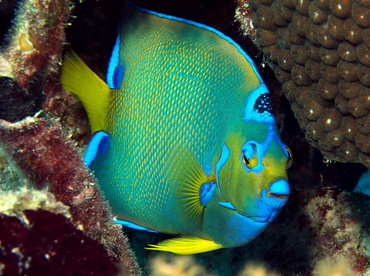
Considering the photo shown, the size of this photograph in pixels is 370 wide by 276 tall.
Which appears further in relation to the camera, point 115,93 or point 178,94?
point 115,93

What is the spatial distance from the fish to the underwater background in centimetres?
29

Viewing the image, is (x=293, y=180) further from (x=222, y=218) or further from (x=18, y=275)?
(x=18, y=275)

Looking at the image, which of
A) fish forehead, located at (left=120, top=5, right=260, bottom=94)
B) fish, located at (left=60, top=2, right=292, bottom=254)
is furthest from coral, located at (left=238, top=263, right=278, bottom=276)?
fish forehead, located at (left=120, top=5, right=260, bottom=94)

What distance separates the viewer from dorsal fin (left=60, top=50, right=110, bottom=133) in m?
1.96

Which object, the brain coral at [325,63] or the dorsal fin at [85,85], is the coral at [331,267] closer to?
the brain coral at [325,63]

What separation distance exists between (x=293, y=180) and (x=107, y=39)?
2.11 m

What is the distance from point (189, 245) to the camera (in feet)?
6.73

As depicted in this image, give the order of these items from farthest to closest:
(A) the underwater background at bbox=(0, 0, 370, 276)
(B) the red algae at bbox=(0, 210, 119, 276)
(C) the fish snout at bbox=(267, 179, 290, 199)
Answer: (C) the fish snout at bbox=(267, 179, 290, 199)
(A) the underwater background at bbox=(0, 0, 370, 276)
(B) the red algae at bbox=(0, 210, 119, 276)

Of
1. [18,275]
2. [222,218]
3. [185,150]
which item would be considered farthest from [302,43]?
[18,275]

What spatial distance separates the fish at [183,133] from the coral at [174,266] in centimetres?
101

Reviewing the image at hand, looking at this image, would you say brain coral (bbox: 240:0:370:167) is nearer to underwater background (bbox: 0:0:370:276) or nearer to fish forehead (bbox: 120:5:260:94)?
underwater background (bbox: 0:0:370:276)

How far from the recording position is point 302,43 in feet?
6.75

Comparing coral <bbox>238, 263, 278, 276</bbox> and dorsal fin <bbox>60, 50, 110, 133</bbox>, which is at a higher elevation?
dorsal fin <bbox>60, 50, 110, 133</bbox>

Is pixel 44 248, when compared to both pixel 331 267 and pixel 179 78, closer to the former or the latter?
pixel 179 78
